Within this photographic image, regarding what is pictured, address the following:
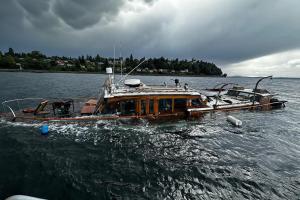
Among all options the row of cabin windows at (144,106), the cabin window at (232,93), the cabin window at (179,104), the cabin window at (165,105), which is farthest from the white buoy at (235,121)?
the cabin window at (232,93)

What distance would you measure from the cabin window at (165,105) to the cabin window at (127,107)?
92.5 inches

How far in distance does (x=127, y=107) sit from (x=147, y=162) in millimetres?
5886

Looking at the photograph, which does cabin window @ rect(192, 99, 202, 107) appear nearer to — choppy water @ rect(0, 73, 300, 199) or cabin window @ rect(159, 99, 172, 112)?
choppy water @ rect(0, 73, 300, 199)

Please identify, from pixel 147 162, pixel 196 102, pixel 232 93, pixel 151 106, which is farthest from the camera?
pixel 232 93

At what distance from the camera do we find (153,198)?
24.9ft

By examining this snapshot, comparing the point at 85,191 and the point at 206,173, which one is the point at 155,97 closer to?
the point at 206,173

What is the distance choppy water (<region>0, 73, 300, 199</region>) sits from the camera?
8.08 metres

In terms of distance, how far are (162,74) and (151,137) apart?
168 metres

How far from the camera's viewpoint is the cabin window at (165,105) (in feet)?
51.6

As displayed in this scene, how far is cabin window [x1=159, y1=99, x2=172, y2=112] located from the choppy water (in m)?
1.31

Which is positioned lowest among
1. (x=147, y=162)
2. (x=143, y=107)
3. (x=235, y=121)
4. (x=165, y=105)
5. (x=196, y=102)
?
(x=147, y=162)

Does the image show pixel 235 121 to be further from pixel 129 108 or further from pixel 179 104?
pixel 129 108

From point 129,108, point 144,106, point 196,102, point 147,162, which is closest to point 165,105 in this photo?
point 144,106

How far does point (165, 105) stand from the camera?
15891mm
